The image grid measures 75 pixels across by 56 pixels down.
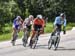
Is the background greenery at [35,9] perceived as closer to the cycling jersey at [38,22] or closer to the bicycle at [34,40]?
the bicycle at [34,40]

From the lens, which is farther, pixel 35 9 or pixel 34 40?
pixel 35 9

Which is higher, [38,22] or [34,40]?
[38,22]

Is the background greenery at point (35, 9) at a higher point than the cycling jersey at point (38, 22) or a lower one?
lower

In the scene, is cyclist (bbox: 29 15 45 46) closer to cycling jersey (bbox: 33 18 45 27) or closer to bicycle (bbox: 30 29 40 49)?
cycling jersey (bbox: 33 18 45 27)

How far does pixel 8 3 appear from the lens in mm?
67750

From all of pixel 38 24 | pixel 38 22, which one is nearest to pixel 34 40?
pixel 38 24

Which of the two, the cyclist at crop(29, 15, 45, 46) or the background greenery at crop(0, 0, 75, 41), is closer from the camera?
the cyclist at crop(29, 15, 45, 46)

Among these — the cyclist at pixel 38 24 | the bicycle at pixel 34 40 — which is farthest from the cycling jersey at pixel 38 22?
the bicycle at pixel 34 40

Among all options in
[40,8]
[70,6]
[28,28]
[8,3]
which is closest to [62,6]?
[70,6]

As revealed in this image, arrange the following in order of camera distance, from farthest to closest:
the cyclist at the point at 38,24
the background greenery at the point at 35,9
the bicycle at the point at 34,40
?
the background greenery at the point at 35,9 → the bicycle at the point at 34,40 → the cyclist at the point at 38,24

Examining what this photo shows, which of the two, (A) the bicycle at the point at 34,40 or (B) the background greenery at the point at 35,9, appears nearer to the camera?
(A) the bicycle at the point at 34,40

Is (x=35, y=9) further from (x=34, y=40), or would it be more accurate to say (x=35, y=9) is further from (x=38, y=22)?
(x=38, y=22)

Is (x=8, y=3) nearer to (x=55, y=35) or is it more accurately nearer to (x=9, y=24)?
(x=9, y=24)

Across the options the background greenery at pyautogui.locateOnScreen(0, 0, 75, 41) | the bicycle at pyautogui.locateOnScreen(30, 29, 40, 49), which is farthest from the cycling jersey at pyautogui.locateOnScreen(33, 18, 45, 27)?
the background greenery at pyautogui.locateOnScreen(0, 0, 75, 41)
